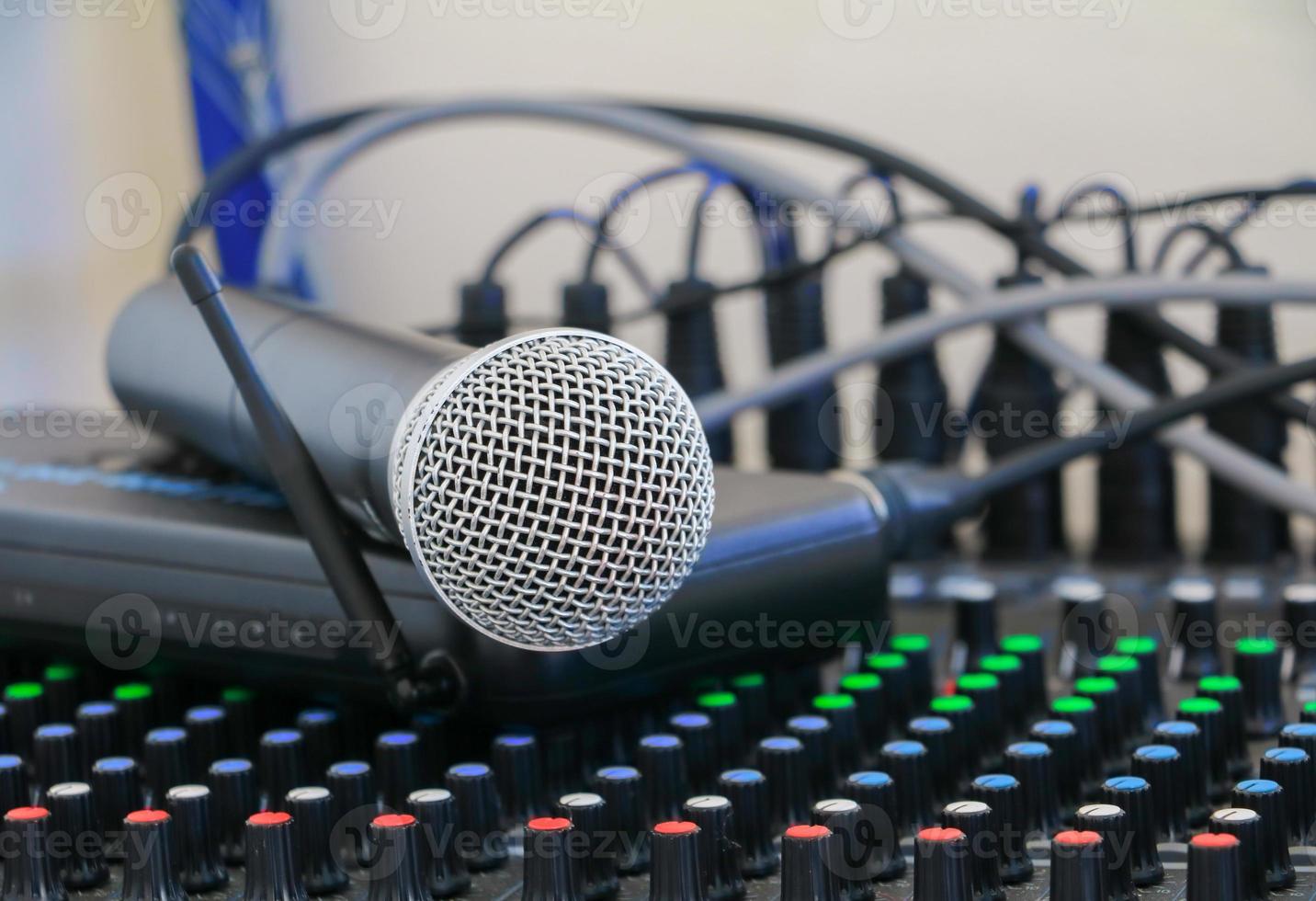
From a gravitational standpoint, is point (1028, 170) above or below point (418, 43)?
below

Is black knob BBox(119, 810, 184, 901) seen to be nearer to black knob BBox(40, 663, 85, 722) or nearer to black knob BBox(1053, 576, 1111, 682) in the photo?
black knob BBox(40, 663, 85, 722)

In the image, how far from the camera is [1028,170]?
1.71 metres

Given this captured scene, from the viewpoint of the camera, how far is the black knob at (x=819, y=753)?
1.85ft

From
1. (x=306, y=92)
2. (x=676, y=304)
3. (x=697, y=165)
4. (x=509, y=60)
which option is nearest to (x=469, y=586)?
(x=676, y=304)

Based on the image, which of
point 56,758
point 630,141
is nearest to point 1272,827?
point 56,758

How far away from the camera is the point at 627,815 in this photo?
52 cm

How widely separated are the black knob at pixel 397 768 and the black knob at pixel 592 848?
71mm

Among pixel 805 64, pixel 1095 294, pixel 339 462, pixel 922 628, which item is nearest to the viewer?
pixel 339 462

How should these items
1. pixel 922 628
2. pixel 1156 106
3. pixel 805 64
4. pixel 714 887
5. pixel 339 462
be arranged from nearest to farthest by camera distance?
pixel 714 887 → pixel 339 462 → pixel 922 628 → pixel 1156 106 → pixel 805 64

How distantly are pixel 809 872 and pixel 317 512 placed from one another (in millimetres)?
253

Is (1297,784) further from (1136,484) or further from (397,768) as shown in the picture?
(1136,484)

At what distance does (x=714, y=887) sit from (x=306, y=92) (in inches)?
70.8

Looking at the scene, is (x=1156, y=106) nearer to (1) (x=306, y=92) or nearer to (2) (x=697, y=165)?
(2) (x=697, y=165)

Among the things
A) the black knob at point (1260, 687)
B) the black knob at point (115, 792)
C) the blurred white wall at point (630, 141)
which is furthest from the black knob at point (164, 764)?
the blurred white wall at point (630, 141)
